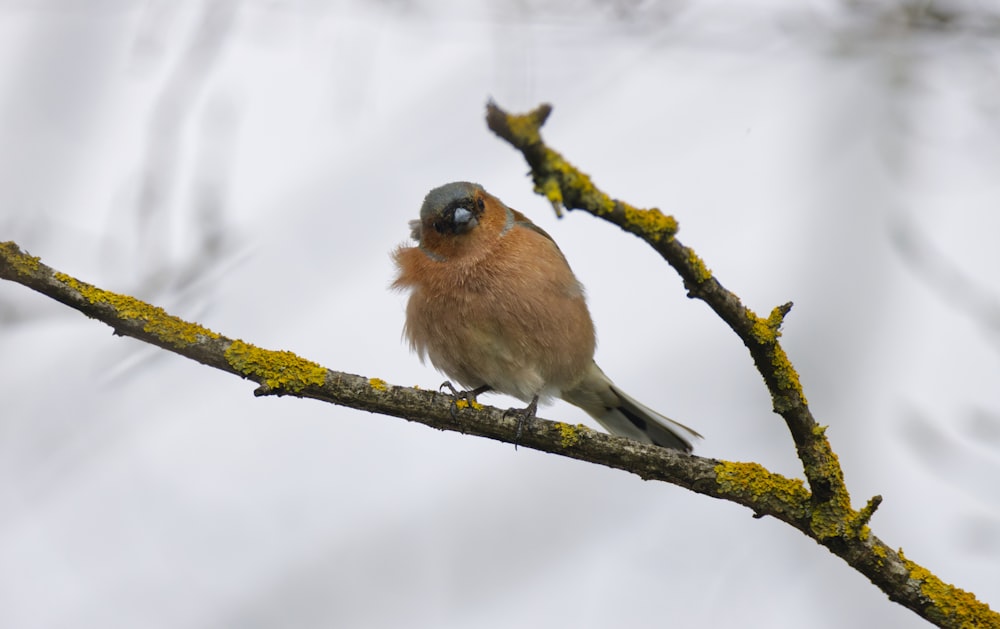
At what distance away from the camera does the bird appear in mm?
5836

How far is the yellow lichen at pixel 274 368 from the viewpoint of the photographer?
4.02 m

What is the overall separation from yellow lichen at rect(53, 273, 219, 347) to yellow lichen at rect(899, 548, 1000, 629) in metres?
3.09

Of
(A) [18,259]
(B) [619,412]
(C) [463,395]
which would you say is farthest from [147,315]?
(B) [619,412]

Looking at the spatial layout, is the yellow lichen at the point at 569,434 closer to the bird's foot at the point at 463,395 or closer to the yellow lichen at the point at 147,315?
the bird's foot at the point at 463,395

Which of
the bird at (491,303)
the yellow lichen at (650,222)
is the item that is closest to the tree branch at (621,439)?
the yellow lichen at (650,222)

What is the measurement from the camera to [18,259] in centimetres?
368

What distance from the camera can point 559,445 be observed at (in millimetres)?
4281

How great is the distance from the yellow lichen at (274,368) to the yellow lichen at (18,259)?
2.73ft

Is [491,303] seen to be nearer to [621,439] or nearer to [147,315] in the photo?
[621,439]

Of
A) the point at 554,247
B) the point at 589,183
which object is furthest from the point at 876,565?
the point at 554,247

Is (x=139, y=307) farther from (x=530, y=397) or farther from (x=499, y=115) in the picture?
(x=530, y=397)

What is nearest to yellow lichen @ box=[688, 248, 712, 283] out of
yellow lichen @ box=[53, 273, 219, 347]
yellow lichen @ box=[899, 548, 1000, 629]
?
yellow lichen @ box=[899, 548, 1000, 629]

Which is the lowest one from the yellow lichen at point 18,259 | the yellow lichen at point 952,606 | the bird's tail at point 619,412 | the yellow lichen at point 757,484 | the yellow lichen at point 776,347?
the yellow lichen at point 952,606

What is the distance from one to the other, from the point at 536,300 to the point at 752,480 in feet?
7.60
